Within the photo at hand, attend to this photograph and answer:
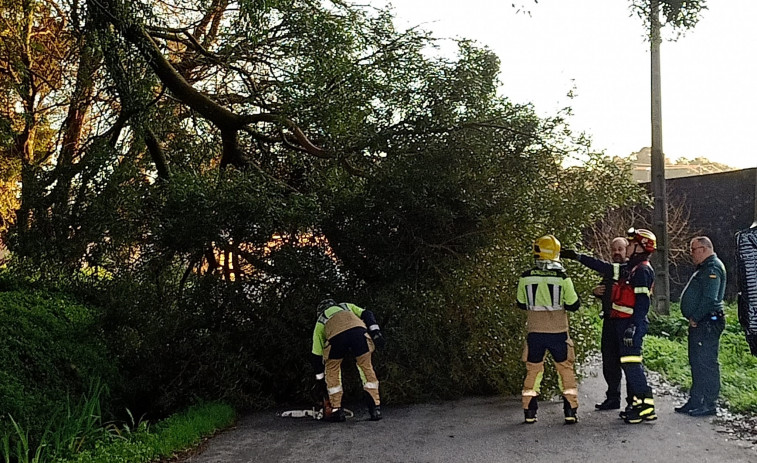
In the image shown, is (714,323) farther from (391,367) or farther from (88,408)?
(88,408)

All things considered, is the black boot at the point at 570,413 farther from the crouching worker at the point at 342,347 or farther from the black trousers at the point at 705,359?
the crouching worker at the point at 342,347

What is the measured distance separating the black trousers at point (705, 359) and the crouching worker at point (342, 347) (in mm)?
3567

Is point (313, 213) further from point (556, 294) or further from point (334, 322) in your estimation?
point (556, 294)

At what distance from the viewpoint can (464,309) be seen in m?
9.98

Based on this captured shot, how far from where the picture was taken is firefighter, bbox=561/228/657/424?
8.06m

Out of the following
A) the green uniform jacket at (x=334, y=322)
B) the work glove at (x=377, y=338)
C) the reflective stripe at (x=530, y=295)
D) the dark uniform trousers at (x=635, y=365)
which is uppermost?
the reflective stripe at (x=530, y=295)

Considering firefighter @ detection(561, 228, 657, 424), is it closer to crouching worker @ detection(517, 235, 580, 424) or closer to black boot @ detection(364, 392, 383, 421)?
crouching worker @ detection(517, 235, 580, 424)

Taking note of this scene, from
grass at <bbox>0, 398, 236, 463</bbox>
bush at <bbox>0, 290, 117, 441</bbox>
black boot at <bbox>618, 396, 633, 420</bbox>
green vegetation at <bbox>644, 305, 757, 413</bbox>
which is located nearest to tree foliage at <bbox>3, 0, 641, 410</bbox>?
bush at <bbox>0, 290, 117, 441</bbox>

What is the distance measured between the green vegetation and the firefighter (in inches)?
46.1

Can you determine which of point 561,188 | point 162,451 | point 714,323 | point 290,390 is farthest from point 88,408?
point 714,323

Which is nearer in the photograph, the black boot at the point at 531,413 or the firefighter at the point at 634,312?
the firefighter at the point at 634,312

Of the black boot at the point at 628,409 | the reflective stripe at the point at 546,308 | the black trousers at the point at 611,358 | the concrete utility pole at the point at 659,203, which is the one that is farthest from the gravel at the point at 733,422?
the concrete utility pole at the point at 659,203

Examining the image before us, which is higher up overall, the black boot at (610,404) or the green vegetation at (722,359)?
the green vegetation at (722,359)

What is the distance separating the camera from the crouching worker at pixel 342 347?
880 cm
